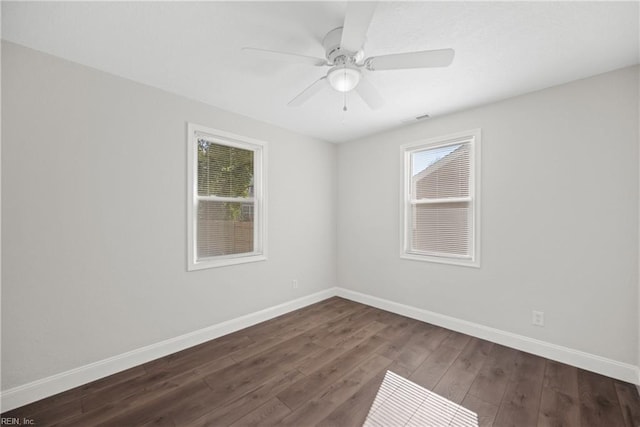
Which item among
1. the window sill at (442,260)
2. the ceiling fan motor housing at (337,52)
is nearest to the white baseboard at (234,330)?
the window sill at (442,260)

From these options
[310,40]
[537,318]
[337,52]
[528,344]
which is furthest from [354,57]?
[528,344]

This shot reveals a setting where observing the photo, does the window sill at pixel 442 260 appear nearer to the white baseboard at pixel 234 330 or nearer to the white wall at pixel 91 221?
the white baseboard at pixel 234 330

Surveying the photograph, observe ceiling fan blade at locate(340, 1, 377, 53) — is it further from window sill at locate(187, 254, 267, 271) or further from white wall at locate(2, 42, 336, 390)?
window sill at locate(187, 254, 267, 271)

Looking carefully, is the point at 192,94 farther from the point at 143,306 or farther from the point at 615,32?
the point at 615,32

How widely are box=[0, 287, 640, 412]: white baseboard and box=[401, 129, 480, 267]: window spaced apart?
28.5 inches

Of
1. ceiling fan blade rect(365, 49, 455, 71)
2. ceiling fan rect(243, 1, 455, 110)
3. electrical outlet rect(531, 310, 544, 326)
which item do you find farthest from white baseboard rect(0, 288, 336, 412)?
ceiling fan blade rect(365, 49, 455, 71)

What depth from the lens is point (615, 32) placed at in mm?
A: 1692

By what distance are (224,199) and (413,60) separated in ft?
7.62

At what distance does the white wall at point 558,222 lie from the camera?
2.08 m

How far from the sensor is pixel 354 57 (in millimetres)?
1693

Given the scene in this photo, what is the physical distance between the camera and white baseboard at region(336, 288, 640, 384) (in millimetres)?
2068

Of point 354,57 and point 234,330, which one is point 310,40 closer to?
point 354,57

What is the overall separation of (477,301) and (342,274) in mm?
1941

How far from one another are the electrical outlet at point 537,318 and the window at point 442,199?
64 centimetres
